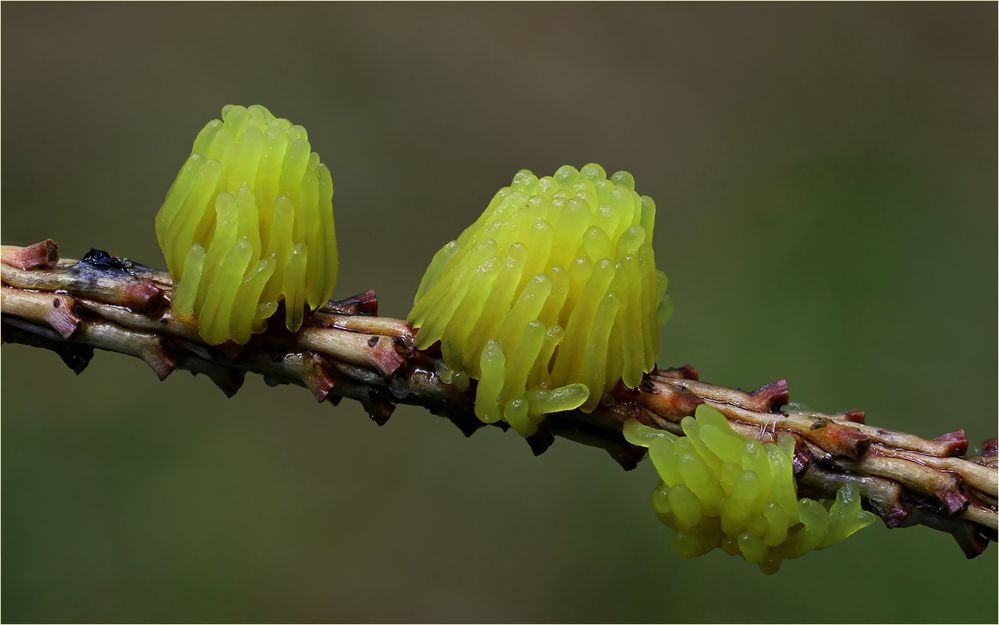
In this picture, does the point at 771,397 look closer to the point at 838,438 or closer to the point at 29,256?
the point at 838,438

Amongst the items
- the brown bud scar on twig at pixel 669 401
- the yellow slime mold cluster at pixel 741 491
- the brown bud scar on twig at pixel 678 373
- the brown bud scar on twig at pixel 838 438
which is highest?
the brown bud scar on twig at pixel 678 373

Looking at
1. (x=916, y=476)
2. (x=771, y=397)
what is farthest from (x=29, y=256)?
(x=916, y=476)

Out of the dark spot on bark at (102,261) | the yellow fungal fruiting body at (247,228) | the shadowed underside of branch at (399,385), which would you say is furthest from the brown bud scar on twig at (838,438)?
the dark spot on bark at (102,261)

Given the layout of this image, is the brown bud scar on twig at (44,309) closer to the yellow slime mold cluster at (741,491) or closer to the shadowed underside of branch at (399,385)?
the shadowed underside of branch at (399,385)

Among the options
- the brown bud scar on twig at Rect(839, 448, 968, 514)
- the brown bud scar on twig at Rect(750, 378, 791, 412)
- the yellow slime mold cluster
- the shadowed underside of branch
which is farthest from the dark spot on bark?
the brown bud scar on twig at Rect(839, 448, 968, 514)

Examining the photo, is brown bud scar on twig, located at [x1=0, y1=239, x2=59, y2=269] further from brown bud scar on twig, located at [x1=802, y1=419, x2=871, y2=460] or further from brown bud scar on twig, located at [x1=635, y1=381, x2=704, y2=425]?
brown bud scar on twig, located at [x1=802, y1=419, x2=871, y2=460]

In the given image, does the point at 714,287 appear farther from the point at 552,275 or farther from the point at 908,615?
the point at 552,275
